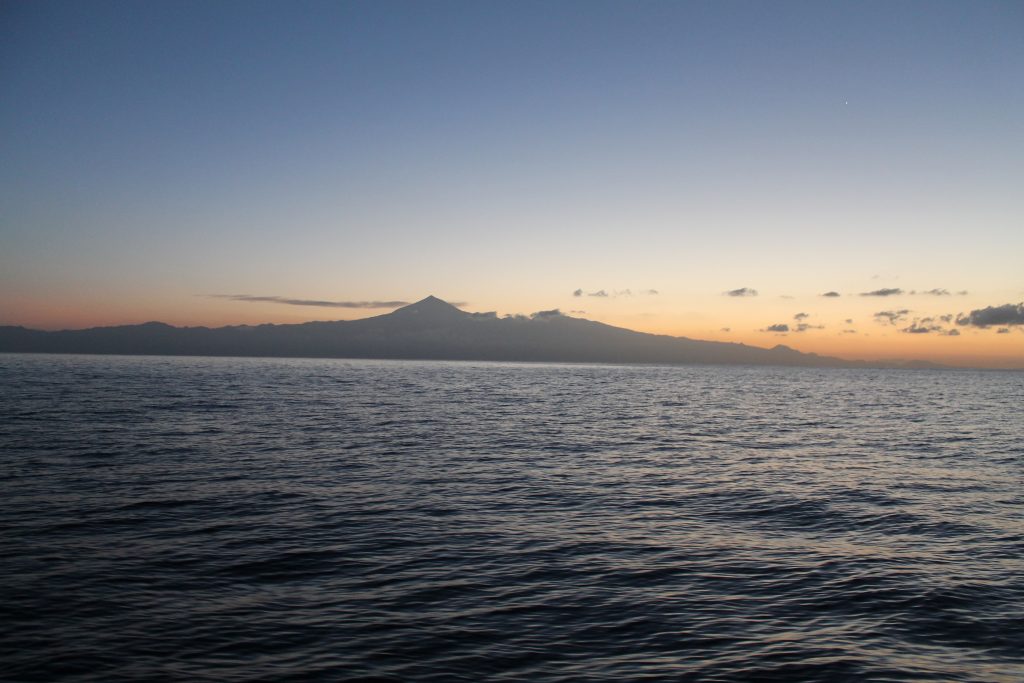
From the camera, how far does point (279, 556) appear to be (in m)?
17.5

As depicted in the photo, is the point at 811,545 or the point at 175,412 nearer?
the point at 811,545

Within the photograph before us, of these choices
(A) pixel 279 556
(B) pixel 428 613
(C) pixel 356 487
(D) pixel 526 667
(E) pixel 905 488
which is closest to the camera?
(D) pixel 526 667

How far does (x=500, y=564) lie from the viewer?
1723 centimetres

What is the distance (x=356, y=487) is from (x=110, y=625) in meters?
14.2

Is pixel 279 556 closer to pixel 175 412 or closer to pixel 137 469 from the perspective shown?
pixel 137 469

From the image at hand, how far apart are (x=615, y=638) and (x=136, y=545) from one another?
1311 centimetres

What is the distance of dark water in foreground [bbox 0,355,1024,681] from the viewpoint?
12.0 meters

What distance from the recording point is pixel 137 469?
2997 centimetres

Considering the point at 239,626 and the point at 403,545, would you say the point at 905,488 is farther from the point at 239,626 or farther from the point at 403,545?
the point at 239,626

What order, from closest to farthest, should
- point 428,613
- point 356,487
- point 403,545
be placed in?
1. point 428,613
2. point 403,545
3. point 356,487

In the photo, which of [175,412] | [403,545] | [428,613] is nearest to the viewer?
[428,613]

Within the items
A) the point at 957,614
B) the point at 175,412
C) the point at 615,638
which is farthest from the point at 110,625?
the point at 175,412

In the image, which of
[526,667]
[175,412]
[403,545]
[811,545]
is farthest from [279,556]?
[175,412]

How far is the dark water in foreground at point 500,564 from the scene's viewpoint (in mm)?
12008
